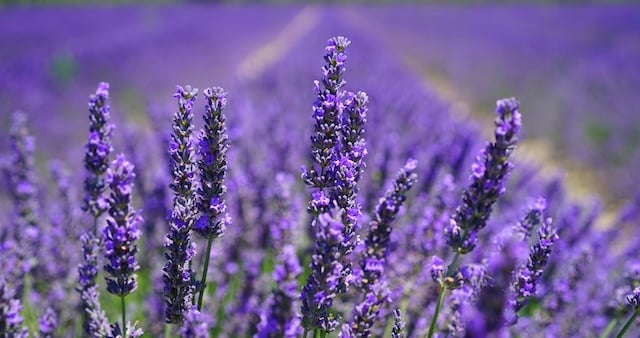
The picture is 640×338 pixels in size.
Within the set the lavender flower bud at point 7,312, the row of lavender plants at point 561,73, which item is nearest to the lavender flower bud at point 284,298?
the lavender flower bud at point 7,312

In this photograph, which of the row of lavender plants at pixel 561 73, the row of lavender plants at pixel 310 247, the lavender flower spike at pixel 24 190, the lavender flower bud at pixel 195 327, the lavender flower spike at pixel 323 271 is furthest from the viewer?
the row of lavender plants at pixel 561 73

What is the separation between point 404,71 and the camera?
13.1 meters

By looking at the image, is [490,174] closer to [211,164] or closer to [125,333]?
[211,164]

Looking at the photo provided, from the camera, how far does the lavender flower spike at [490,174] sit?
1.20 metres

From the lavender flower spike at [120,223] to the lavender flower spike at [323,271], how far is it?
454 mm

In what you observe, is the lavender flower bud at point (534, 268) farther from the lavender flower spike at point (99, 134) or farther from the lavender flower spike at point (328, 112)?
the lavender flower spike at point (99, 134)

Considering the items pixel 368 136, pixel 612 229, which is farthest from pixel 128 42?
pixel 612 229

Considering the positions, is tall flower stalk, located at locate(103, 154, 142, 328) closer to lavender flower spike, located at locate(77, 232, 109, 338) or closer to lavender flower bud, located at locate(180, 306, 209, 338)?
lavender flower spike, located at locate(77, 232, 109, 338)

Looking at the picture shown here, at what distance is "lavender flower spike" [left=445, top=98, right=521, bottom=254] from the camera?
3.94 ft

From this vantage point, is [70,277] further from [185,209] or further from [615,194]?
[615,194]

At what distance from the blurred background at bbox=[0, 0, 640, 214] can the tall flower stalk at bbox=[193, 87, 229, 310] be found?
351cm

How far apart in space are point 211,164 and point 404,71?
40.0 ft

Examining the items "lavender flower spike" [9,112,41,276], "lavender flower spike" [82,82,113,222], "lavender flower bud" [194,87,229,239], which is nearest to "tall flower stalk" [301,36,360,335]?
"lavender flower bud" [194,87,229,239]

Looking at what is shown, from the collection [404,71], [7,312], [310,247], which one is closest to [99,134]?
[7,312]
